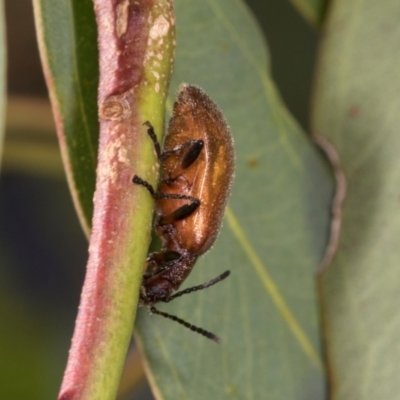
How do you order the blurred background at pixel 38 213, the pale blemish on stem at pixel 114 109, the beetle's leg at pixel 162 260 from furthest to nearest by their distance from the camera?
the blurred background at pixel 38 213
the beetle's leg at pixel 162 260
the pale blemish on stem at pixel 114 109

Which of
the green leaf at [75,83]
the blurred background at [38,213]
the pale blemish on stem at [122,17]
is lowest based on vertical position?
the blurred background at [38,213]

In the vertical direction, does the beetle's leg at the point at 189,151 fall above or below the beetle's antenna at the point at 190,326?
above

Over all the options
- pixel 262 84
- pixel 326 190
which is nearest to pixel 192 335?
pixel 326 190

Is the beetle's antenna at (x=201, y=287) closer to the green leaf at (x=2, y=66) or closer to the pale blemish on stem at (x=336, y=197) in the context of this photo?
the pale blemish on stem at (x=336, y=197)

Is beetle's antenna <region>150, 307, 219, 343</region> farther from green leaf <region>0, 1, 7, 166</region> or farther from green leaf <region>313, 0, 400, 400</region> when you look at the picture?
green leaf <region>0, 1, 7, 166</region>

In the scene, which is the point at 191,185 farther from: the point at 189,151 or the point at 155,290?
the point at 155,290

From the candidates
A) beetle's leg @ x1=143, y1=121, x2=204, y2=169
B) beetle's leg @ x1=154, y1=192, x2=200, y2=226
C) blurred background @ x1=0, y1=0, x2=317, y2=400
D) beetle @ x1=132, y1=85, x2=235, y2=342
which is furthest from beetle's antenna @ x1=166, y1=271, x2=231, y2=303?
blurred background @ x1=0, y1=0, x2=317, y2=400

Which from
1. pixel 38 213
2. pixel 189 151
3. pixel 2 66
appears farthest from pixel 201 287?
pixel 38 213

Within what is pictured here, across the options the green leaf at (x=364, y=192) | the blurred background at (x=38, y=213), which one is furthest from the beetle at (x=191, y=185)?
the blurred background at (x=38, y=213)
